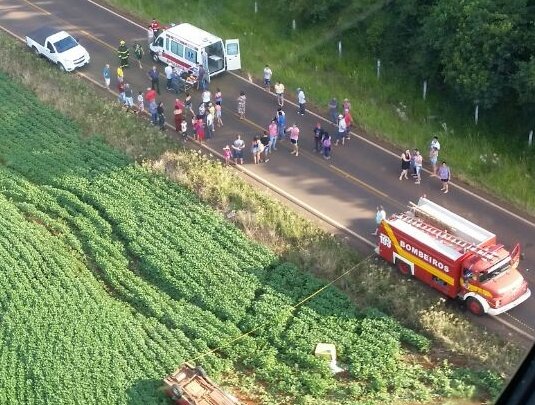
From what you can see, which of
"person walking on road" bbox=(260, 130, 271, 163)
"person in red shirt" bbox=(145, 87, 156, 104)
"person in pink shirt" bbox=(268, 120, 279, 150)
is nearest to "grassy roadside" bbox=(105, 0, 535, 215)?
"person in pink shirt" bbox=(268, 120, 279, 150)

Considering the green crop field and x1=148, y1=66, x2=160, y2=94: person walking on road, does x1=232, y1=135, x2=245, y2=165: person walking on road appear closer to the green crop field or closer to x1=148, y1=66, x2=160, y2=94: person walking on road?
the green crop field

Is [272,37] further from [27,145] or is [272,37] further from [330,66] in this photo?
[27,145]

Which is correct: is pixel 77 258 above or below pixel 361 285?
below

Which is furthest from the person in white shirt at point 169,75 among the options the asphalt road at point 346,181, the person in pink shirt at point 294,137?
the person in pink shirt at point 294,137

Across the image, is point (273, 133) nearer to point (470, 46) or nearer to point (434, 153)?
point (434, 153)

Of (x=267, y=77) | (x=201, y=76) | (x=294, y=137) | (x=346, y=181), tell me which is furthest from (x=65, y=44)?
(x=346, y=181)

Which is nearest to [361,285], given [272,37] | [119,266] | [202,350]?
[202,350]
